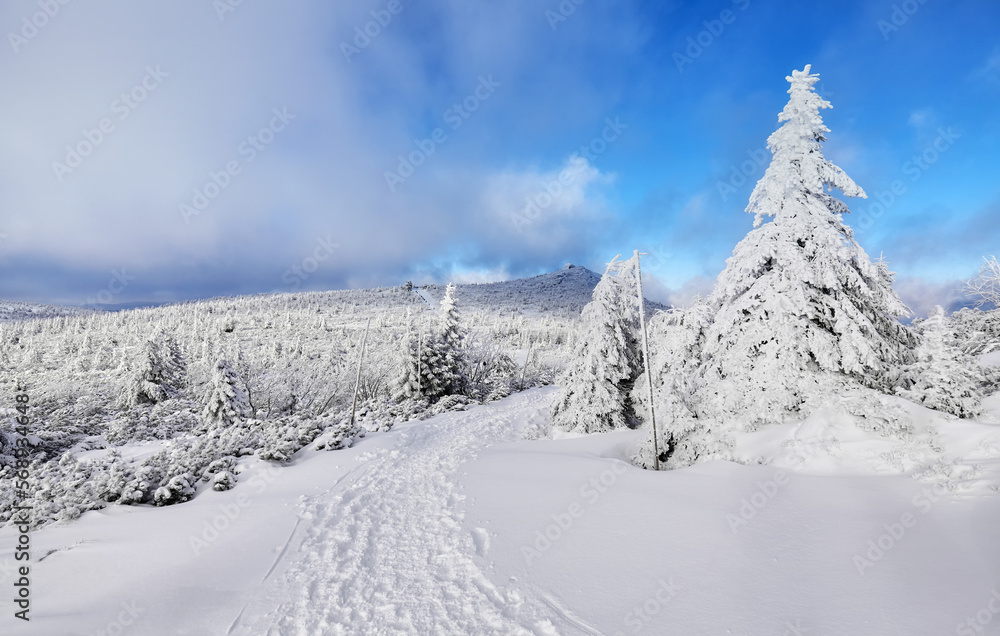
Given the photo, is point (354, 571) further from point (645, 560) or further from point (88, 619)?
point (645, 560)

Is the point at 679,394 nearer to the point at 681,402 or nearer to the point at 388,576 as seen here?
the point at 681,402

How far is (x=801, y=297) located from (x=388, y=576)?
36.3 ft

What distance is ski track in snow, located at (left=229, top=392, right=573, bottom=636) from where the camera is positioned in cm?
446

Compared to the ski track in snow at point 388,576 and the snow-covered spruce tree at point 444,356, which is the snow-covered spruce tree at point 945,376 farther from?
the snow-covered spruce tree at point 444,356

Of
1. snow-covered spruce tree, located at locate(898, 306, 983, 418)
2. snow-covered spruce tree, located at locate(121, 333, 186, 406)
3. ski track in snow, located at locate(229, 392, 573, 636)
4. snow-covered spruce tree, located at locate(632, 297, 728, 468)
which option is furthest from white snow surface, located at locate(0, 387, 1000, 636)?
snow-covered spruce tree, located at locate(121, 333, 186, 406)

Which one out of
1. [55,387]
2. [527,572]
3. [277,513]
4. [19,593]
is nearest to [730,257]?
[527,572]

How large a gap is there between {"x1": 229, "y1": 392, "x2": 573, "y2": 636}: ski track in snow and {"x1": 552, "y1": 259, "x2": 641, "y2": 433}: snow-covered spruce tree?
8.52 m

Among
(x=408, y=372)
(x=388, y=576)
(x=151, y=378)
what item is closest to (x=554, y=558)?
(x=388, y=576)

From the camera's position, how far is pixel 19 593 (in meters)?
4.65

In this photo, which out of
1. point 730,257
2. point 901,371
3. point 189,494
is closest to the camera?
point 189,494

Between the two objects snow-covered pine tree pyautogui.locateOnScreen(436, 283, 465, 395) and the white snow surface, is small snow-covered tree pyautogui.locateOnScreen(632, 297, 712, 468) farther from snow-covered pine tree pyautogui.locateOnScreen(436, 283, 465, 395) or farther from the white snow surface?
snow-covered pine tree pyautogui.locateOnScreen(436, 283, 465, 395)

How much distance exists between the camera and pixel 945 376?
805 cm

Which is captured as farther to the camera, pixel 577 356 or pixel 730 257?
pixel 577 356

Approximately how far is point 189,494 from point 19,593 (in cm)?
448
